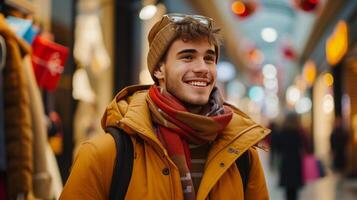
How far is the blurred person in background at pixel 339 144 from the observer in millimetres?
14305

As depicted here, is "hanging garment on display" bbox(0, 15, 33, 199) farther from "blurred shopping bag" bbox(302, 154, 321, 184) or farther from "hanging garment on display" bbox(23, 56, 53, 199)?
"blurred shopping bag" bbox(302, 154, 321, 184)

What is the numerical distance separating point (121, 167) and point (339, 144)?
13.0 meters

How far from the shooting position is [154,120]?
2162mm

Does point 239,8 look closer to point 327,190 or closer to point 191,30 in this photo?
point 327,190

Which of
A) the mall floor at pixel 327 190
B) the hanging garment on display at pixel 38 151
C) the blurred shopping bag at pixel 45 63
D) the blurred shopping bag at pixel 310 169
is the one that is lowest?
the mall floor at pixel 327 190

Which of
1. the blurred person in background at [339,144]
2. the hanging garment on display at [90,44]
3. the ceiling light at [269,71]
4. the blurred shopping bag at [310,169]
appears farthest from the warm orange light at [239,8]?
the ceiling light at [269,71]

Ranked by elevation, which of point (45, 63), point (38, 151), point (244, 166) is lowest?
point (38, 151)

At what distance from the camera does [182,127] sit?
210 centimetres

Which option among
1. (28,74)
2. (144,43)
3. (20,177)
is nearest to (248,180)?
(20,177)

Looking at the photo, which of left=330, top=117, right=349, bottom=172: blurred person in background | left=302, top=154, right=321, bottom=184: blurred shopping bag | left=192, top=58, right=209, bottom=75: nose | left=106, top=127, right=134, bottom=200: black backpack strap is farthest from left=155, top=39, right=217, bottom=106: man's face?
left=330, top=117, right=349, bottom=172: blurred person in background

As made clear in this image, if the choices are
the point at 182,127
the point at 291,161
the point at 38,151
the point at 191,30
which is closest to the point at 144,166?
the point at 182,127

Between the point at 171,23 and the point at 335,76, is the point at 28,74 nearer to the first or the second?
the point at 171,23

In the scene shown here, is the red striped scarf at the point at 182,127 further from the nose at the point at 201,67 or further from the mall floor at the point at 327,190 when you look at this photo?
the mall floor at the point at 327,190

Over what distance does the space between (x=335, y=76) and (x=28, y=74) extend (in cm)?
1325
